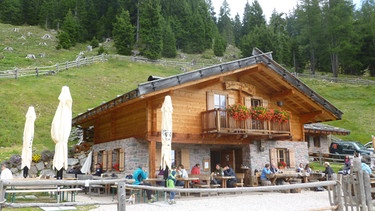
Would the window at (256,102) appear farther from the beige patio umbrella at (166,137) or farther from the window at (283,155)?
the beige patio umbrella at (166,137)

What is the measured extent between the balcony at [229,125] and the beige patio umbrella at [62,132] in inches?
260

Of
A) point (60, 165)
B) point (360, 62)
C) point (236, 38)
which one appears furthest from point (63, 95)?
point (236, 38)

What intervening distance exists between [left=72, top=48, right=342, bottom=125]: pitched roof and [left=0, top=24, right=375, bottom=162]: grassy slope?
5.95 m

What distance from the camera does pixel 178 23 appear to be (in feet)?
231

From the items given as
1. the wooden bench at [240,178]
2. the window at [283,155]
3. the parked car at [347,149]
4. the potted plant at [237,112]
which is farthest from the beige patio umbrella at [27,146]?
the parked car at [347,149]

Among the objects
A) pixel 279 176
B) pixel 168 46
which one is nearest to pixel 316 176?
pixel 279 176

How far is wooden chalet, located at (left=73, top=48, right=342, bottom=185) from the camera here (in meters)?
15.4

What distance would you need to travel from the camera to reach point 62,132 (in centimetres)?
1162

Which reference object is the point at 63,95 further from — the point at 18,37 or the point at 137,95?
the point at 18,37

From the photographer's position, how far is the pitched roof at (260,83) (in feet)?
47.9

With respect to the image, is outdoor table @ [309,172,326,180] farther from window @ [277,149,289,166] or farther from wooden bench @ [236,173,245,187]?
wooden bench @ [236,173,245,187]

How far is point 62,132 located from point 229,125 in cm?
760

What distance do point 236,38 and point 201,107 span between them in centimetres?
7707

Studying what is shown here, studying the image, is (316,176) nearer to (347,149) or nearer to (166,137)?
(166,137)
